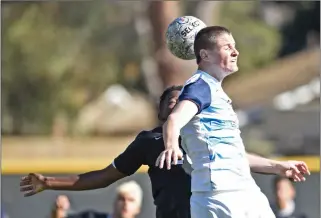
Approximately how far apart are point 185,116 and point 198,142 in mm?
347

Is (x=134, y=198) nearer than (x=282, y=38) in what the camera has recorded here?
Yes

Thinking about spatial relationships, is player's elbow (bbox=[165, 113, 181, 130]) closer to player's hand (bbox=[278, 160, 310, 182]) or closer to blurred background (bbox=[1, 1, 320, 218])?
player's hand (bbox=[278, 160, 310, 182])

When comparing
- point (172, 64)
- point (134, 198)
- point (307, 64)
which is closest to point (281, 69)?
point (307, 64)

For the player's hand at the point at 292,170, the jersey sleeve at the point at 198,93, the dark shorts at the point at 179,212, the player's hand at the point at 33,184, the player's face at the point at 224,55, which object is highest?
the player's face at the point at 224,55

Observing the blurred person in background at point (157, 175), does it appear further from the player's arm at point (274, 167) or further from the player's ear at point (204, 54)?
the player's ear at point (204, 54)

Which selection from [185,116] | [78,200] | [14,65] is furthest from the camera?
[14,65]

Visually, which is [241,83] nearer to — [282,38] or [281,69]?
[281,69]

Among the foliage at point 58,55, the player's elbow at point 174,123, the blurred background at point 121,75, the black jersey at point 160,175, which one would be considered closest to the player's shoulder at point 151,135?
the black jersey at point 160,175

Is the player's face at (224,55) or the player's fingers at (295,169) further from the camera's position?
the player's fingers at (295,169)

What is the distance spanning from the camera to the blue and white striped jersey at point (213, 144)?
5.43 metres

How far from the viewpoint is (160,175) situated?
6.26 metres

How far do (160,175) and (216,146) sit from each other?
88 centimetres

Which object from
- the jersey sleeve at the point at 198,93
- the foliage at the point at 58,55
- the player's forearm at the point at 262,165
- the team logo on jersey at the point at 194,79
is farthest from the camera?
the foliage at the point at 58,55

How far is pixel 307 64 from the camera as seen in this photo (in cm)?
3481
